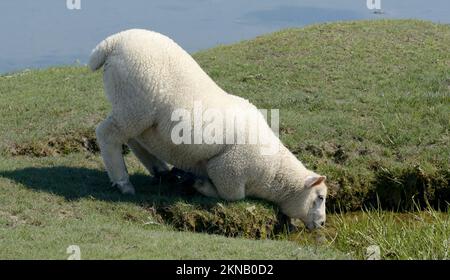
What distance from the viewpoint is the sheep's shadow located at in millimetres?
10281

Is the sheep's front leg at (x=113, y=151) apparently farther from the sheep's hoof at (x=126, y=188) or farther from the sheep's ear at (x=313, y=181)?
the sheep's ear at (x=313, y=181)

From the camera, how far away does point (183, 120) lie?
9.94 m

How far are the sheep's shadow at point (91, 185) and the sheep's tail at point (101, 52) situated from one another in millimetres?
1731

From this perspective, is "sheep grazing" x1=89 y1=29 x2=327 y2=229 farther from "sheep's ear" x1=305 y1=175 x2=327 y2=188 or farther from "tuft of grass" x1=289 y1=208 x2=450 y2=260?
"tuft of grass" x1=289 y1=208 x2=450 y2=260

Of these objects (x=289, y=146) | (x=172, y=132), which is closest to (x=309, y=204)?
(x=172, y=132)

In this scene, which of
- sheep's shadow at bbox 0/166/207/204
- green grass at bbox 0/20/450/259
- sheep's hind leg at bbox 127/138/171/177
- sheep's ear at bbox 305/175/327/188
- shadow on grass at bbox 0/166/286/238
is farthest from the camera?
sheep's hind leg at bbox 127/138/171/177

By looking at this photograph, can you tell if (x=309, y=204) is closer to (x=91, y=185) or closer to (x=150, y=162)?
(x=150, y=162)

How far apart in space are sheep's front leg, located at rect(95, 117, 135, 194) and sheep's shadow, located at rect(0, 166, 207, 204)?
16 centimetres

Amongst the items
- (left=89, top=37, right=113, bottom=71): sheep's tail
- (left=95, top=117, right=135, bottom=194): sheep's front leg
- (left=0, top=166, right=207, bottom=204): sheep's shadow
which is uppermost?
(left=89, top=37, right=113, bottom=71): sheep's tail

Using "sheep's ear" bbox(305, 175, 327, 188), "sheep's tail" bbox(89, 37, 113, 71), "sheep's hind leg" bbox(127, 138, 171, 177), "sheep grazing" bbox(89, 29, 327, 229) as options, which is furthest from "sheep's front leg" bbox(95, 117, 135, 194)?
"sheep's ear" bbox(305, 175, 327, 188)

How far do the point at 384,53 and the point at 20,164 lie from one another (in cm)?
1078
